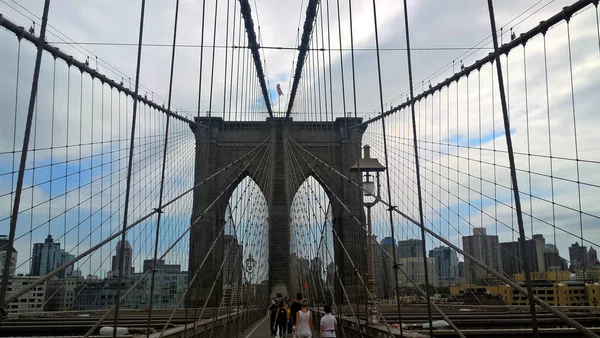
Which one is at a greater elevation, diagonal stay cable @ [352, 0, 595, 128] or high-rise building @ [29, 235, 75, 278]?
diagonal stay cable @ [352, 0, 595, 128]

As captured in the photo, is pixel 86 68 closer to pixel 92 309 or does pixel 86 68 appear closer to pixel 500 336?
pixel 92 309

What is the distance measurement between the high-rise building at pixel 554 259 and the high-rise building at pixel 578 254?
116mm

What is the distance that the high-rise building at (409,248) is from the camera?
13267 millimetres

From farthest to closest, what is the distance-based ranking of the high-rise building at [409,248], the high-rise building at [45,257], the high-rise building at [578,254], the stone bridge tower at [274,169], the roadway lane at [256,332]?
the stone bridge tower at [274,169] < the high-rise building at [409,248] < the roadway lane at [256,332] < the high-rise building at [45,257] < the high-rise building at [578,254]

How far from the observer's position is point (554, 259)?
294 inches

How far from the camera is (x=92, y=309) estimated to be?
11148mm

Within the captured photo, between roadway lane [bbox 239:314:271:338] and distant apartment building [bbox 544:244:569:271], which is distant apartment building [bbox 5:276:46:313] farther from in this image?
distant apartment building [bbox 544:244:569:271]

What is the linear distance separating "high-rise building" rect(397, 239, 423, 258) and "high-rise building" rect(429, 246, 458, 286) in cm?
41

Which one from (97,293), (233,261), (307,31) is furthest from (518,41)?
(97,293)

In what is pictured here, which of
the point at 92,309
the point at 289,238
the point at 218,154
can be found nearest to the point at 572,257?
the point at 92,309

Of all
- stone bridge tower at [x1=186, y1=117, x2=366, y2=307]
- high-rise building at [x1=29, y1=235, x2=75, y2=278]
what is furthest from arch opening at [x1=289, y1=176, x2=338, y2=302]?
high-rise building at [x1=29, y1=235, x2=75, y2=278]

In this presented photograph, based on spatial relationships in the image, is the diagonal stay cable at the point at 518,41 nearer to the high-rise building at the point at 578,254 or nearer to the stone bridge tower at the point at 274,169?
the high-rise building at the point at 578,254

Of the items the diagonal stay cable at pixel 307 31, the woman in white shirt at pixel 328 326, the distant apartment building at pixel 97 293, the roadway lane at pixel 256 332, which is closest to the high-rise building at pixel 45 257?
the distant apartment building at pixel 97 293

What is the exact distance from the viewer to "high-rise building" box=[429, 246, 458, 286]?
Result: 1197cm
